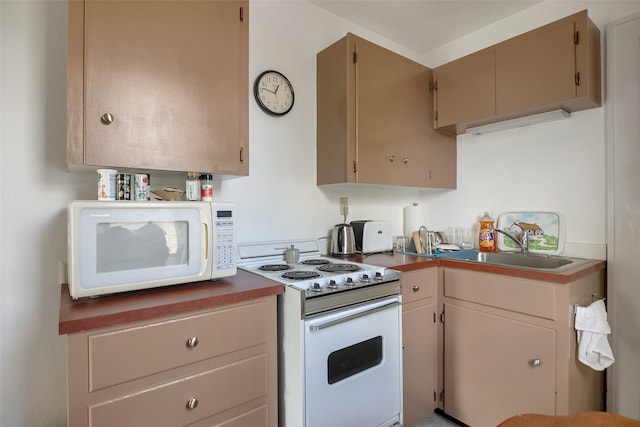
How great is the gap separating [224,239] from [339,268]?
646 mm

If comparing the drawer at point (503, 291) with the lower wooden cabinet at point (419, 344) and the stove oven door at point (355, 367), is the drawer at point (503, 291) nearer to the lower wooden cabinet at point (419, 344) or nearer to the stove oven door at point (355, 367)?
the lower wooden cabinet at point (419, 344)

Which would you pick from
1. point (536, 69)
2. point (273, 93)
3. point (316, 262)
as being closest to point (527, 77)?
point (536, 69)

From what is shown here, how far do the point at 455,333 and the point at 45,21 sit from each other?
8.40ft

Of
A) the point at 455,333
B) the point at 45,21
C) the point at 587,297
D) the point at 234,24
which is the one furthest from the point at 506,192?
the point at 45,21

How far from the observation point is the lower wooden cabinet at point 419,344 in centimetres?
183

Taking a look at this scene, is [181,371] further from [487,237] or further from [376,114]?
[487,237]

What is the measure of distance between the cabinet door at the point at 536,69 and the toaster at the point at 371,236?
1073 mm

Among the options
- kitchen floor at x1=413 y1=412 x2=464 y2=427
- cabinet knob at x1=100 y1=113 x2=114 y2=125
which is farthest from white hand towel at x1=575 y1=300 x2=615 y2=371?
cabinet knob at x1=100 y1=113 x2=114 y2=125

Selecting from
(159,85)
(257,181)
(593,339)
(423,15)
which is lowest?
(593,339)

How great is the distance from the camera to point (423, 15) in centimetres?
230

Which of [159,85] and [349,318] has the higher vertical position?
[159,85]

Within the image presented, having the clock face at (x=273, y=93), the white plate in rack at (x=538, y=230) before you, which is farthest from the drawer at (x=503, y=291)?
the clock face at (x=273, y=93)

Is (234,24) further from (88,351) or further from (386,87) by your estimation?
(88,351)

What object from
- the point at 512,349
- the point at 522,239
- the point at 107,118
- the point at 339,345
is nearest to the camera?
the point at 107,118
